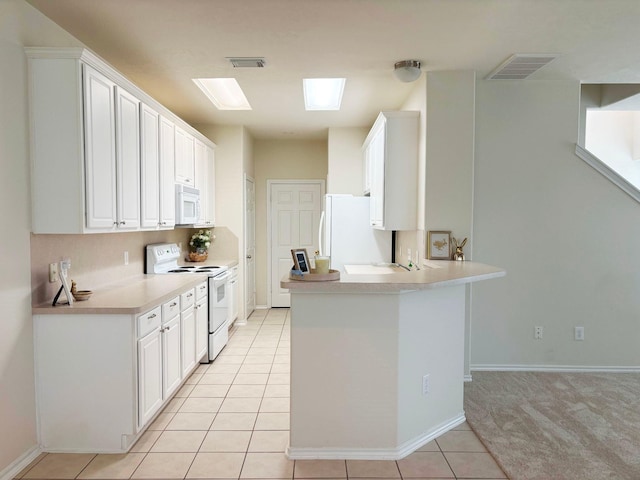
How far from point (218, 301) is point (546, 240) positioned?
3249mm

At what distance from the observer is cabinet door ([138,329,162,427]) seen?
2.64 meters

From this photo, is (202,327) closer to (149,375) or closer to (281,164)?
(149,375)

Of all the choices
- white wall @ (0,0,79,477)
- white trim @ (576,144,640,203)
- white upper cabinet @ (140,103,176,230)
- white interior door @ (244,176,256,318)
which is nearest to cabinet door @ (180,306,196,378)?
white upper cabinet @ (140,103,176,230)

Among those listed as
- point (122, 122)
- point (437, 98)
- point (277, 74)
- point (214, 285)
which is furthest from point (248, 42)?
point (214, 285)

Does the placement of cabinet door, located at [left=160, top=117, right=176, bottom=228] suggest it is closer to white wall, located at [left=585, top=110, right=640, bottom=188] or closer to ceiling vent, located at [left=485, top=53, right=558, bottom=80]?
ceiling vent, located at [left=485, top=53, right=558, bottom=80]

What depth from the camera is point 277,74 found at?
11.9ft

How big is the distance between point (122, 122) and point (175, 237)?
7.52 ft

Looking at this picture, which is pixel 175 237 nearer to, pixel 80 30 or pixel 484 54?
pixel 80 30

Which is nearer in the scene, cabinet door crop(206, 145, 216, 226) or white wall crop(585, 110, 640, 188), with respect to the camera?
cabinet door crop(206, 145, 216, 226)

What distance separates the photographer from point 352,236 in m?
4.94

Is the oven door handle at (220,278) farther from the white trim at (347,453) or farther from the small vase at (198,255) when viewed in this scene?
the white trim at (347,453)

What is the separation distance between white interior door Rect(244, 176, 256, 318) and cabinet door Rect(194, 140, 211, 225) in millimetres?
682

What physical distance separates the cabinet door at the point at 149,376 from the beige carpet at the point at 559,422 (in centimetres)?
218


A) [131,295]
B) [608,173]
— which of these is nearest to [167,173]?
[131,295]
